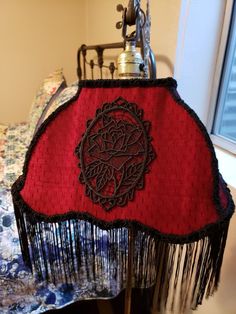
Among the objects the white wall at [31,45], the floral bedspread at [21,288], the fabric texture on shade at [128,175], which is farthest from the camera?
the white wall at [31,45]

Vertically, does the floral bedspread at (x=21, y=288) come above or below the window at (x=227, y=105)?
below

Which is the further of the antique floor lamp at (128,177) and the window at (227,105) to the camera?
the window at (227,105)

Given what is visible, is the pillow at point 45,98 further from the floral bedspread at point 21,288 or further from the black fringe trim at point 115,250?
the black fringe trim at point 115,250

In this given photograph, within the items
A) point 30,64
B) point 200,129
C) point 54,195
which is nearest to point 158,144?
point 200,129

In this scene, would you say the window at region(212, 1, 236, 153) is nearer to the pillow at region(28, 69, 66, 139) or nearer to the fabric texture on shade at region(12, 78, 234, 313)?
the fabric texture on shade at region(12, 78, 234, 313)

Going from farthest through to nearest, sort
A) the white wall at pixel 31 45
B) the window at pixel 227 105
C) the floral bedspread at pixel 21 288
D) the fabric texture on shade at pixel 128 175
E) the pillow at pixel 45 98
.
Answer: the white wall at pixel 31 45
the pillow at pixel 45 98
the window at pixel 227 105
the floral bedspread at pixel 21 288
the fabric texture on shade at pixel 128 175

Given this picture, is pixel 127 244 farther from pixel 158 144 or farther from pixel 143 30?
pixel 143 30

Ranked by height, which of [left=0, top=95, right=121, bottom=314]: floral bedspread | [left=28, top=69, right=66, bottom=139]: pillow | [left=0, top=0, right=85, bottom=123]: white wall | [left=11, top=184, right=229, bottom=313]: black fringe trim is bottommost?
[left=0, top=95, right=121, bottom=314]: floral bedspread

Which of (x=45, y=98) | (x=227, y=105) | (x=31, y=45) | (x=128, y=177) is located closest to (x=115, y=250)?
(x=128, y=177)

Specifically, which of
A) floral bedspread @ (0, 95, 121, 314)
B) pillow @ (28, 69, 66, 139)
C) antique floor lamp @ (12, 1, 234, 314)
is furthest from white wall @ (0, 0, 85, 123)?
antique floor lamp @ (12, 1, 234, 314)

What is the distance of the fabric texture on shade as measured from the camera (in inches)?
17.7

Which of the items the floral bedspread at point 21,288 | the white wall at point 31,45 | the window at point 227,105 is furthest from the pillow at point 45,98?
the window at point 227,105

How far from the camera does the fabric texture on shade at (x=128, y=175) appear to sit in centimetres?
45

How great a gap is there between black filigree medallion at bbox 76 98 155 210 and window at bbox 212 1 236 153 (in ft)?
2.33
